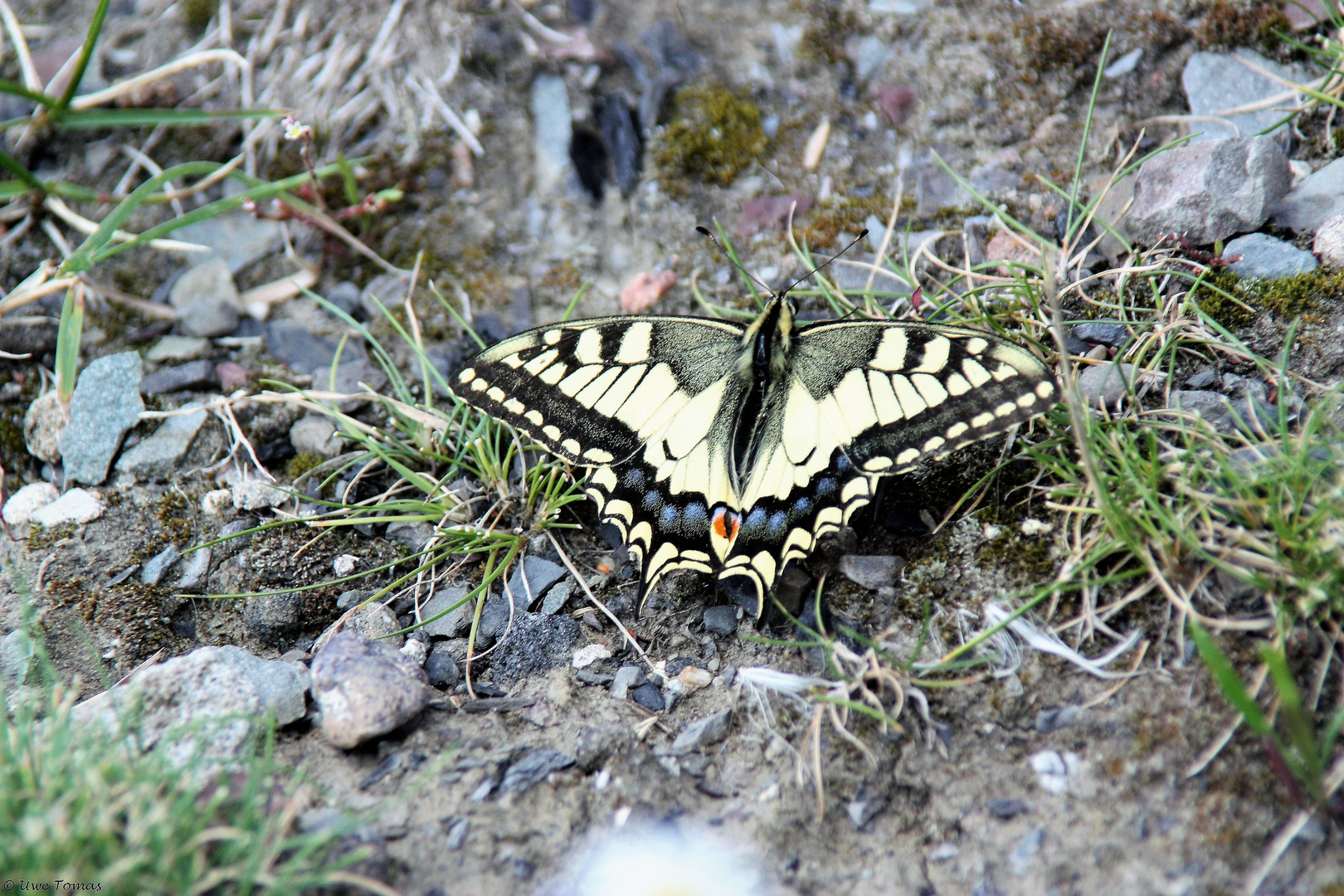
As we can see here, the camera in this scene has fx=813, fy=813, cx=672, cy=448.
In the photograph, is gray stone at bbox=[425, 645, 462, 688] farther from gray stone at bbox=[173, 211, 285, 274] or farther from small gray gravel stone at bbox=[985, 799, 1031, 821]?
gray stone at bbox=[173, 211, 285, 274]

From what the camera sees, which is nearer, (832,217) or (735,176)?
(832,217)

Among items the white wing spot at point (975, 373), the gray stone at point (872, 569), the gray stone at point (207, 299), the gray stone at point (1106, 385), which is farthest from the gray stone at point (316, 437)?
the gray stone at point (1106, 385)

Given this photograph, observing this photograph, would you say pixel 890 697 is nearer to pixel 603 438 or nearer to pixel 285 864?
pixel 603 438

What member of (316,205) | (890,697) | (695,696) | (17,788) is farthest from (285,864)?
(316,205)

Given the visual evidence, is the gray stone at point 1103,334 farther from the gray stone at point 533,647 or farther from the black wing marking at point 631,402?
the gray stone at point 533,647

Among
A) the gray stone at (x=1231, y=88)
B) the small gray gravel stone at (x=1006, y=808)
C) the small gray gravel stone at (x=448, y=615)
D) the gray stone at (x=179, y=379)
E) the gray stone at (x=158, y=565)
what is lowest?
the small gray gravel stone at (x=448, y=615)

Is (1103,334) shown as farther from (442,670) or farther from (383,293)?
(383,293)
